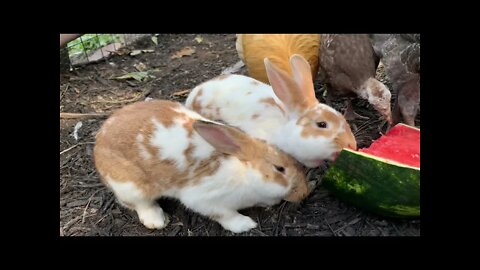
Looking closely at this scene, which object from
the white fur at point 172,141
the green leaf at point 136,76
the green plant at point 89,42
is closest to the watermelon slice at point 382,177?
the white fur at point 172,141

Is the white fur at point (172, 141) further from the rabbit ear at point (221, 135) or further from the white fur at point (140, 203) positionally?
the white fur at point (140, 203)

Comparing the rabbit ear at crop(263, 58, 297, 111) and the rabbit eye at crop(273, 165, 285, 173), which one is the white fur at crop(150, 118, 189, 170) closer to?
the rabbit eye at crop(273, 165, 285, 173)

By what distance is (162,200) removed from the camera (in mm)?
3781

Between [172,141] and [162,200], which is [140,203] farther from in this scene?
[172,141]

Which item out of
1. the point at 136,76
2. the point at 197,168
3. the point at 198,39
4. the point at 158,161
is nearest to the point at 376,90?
the point at 197,168

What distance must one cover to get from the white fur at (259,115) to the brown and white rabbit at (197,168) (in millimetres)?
159

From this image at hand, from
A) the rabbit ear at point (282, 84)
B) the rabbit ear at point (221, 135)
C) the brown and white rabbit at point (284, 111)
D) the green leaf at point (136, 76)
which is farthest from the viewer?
the green leaf at point (136, 76)

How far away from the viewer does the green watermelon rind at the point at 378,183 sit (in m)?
3.01

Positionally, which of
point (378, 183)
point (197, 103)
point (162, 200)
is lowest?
point (162, 200)

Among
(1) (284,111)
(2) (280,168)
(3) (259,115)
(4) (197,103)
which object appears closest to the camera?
(2) (280,168)

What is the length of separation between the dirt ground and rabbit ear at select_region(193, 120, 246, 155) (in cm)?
60

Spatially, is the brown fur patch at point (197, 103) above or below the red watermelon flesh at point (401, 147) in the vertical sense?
below

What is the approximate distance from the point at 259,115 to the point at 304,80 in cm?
45

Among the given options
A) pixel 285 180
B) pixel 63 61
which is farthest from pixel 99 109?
pixel 285 180
